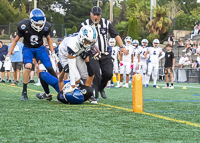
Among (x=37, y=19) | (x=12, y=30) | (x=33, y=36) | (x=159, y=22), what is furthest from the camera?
(x=159, y=22)

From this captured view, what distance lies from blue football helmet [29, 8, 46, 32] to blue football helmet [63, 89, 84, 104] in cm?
156

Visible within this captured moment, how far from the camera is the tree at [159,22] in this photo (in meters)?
38.9

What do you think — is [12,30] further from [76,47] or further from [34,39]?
[76,47]

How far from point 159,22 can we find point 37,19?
33130 mm

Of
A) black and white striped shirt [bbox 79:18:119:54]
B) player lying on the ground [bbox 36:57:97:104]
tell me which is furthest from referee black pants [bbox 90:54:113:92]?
player lying on the ground [bbox 36:57:97:104]

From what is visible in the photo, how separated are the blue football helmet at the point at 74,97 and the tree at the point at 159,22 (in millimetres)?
33141

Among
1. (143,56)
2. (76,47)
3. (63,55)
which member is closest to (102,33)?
(63,55)

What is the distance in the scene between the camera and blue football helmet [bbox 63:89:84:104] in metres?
6.27

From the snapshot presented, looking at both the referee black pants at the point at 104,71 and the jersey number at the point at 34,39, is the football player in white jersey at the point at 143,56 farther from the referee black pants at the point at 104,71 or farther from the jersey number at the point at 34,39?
the jersey number at the point at 34,39

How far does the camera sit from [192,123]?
175 inches

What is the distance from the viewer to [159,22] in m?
39.0

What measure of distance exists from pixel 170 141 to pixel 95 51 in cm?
326

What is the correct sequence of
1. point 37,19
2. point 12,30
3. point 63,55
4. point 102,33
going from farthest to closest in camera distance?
point 12,30 → point 102,33 → point 37,19 → point 63,55

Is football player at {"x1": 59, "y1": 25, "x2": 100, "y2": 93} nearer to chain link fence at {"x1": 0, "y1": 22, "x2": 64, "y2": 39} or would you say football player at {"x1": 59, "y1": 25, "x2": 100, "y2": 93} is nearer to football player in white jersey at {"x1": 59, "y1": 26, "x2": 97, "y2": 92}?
football player in white jersey at {"x1": 59, "y1": 26, "x2": 97, "y2": 92}
